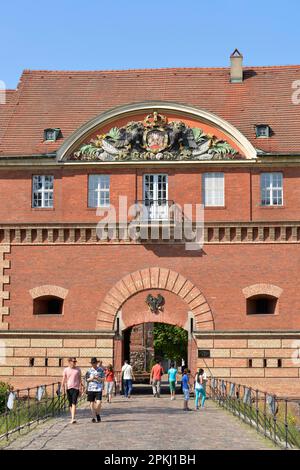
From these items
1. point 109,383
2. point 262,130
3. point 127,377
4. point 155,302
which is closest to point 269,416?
point 109,383

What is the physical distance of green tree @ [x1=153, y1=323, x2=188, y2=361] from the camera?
6906 cm

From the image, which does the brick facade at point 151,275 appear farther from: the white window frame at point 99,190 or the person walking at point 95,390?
the person walking at point 95,390

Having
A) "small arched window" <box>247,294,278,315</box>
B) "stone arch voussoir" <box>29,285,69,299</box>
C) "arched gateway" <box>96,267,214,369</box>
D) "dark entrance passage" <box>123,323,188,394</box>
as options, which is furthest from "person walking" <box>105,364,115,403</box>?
"dark entrance passage" <box>123,323,188,394</box>

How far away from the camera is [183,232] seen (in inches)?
1297

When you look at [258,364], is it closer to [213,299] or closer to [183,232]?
[213,299]

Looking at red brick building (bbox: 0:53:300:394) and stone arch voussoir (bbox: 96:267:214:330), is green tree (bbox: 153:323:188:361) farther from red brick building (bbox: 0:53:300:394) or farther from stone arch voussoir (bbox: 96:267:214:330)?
stone arch voussoir (bbox: 96:267:214:330)

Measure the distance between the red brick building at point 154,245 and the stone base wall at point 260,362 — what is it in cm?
4

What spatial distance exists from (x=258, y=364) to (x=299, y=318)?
239 cm

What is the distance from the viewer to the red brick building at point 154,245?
32312mm

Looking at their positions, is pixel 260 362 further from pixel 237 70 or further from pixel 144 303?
pixel 237 70

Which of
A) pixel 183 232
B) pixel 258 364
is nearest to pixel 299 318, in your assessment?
pixel 258 364

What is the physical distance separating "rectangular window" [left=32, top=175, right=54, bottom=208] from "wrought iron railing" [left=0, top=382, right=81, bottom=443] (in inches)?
428
